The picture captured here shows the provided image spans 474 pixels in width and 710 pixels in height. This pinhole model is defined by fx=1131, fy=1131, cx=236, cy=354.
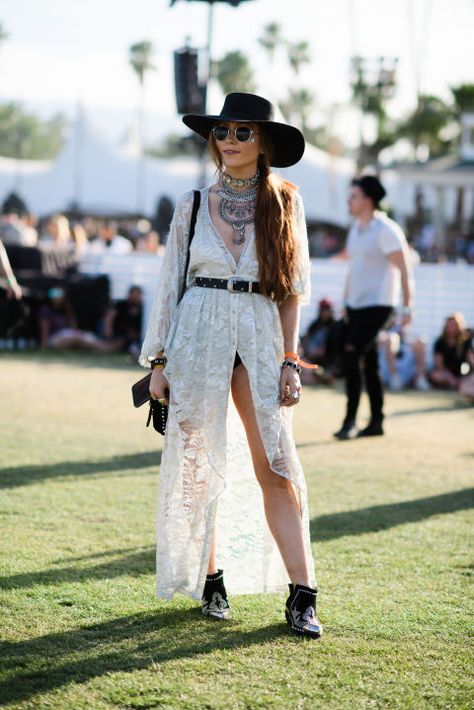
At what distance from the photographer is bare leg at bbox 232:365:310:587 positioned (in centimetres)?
440

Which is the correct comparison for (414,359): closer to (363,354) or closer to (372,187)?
(363,354)

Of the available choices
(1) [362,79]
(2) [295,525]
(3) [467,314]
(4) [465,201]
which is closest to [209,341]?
(2) [295,525]

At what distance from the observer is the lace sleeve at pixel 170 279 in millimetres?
4492

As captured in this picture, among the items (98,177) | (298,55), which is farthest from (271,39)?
(98,177)

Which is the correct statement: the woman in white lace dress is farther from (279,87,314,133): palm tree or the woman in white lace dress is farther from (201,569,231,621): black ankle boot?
(279,87,314,133): palm tree

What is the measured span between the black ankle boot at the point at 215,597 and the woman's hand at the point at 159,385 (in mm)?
740

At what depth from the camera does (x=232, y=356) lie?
14.3ft

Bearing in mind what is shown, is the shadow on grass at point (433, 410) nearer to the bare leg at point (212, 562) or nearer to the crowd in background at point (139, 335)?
the crowd in background at point (139, 335)

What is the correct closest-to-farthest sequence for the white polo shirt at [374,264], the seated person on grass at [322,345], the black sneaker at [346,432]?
the white polo shirt at [374,264], the black sneaker at [346,432], the seated person on grass at [322,345]

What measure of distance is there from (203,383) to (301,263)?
626 millimetres

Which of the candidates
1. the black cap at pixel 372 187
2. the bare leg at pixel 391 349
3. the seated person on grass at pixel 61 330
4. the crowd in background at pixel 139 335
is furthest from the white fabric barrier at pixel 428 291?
the black cap at pixel 372 187

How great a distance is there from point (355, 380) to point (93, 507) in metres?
3.68

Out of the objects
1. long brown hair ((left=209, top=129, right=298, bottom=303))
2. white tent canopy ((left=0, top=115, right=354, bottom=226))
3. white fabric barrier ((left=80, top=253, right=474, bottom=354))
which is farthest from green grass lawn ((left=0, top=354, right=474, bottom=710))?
white tent canopy ((left=0, top=115, right=354, bottom=226))

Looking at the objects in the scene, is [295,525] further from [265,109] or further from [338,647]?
[265,109]
